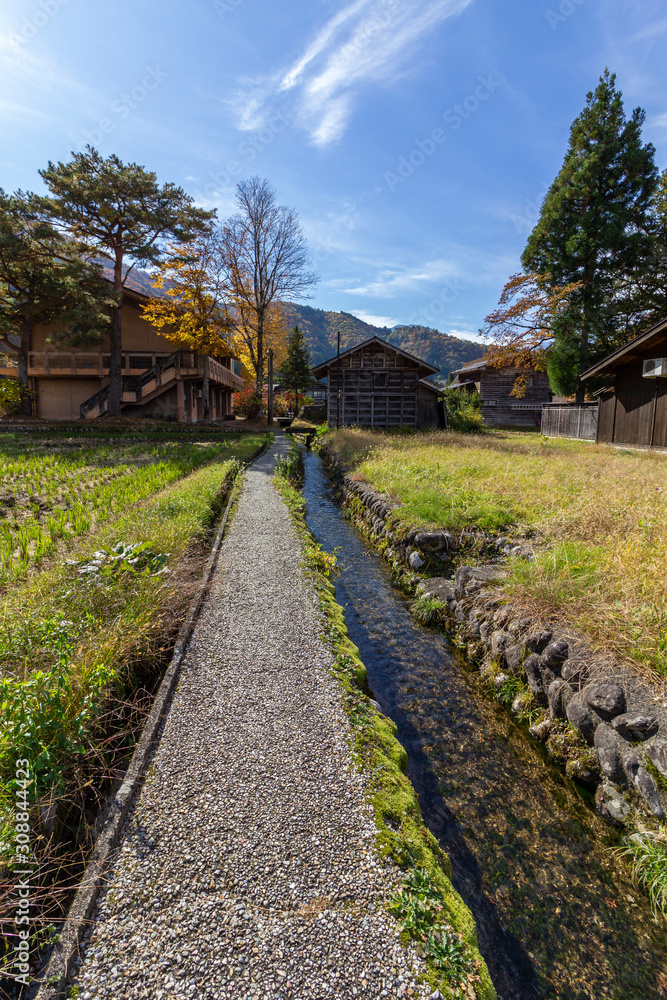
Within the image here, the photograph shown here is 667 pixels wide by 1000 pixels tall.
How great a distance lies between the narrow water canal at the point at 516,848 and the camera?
2.55 m

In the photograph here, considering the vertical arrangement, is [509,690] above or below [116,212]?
below

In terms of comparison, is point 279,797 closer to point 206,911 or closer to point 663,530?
point 206,911

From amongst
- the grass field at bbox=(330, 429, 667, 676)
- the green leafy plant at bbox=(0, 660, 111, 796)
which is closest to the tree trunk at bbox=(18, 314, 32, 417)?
the grass field at bbox=(330, 429, 667, 676)

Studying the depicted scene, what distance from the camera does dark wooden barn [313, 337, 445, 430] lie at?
25.7 meters

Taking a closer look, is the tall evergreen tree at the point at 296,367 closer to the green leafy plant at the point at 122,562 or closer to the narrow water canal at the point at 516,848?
the green leafy plant at the point at 122,562

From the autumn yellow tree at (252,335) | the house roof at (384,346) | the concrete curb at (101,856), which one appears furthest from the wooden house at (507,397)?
the concrete curb at (101,856)

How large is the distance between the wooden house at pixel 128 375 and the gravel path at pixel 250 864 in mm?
25277

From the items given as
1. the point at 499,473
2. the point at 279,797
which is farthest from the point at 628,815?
the point at 499,473

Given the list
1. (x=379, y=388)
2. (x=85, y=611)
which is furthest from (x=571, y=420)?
(x=85, y=611)

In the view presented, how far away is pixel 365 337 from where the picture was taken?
5148 inches

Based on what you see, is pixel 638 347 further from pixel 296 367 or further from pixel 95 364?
pixel 296 367

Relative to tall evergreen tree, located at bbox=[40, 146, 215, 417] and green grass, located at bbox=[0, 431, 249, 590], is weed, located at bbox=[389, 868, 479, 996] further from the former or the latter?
tall evergreen tree, located at bbox=[40, 146, 215, 417]

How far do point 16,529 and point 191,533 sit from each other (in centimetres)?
287

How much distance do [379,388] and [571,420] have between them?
10528mm
